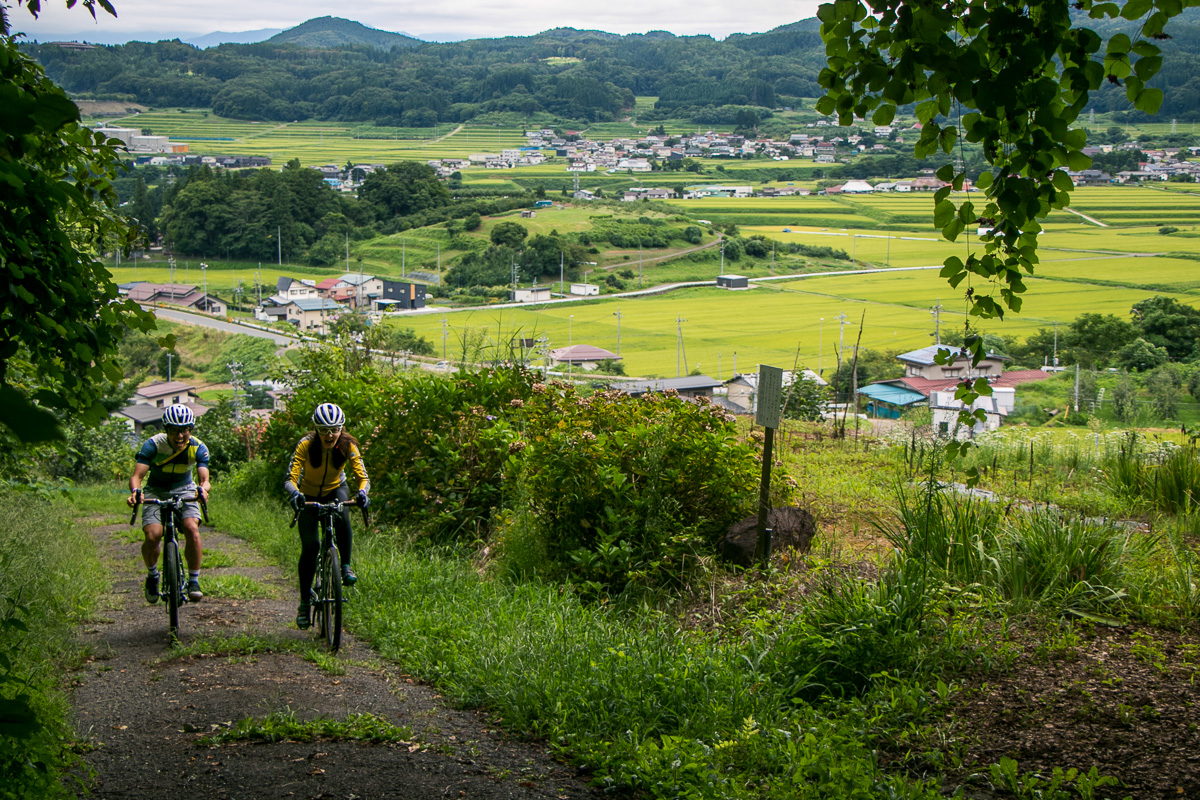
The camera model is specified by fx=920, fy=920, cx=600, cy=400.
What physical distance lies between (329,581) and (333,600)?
0.18 m

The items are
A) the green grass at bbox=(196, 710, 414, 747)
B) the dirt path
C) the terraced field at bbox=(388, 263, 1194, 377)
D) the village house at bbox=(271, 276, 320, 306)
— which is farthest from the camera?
the village house at bbox=(271, 276, 320, 306)

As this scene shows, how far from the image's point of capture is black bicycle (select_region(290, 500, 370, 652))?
5953 mm

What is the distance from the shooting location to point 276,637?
6.28m

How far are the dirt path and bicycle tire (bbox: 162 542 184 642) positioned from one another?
122 mm

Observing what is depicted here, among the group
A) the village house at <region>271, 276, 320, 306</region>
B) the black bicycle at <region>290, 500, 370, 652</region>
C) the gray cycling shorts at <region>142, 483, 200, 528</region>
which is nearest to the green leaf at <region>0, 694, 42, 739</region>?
the black bicycle at <region>290, 500, 370, 652</region>

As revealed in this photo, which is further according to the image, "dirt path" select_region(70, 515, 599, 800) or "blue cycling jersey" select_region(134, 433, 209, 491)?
"blue cycling jersey" select_region(134, 433, 209, 491)

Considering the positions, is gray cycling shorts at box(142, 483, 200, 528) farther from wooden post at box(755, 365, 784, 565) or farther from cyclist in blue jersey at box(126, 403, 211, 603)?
wooden post at box(755, 365, 784, 565)

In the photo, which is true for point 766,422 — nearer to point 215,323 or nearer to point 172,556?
point 172,556

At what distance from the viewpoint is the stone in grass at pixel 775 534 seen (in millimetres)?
6223

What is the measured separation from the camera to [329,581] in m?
6.09

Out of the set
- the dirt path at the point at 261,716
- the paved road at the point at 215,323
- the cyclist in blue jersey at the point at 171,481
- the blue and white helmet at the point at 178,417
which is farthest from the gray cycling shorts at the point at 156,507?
the paved road at the point at 215,323

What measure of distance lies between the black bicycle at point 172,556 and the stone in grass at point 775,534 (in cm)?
375

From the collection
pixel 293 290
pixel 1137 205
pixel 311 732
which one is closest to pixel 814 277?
pixel 1137 205

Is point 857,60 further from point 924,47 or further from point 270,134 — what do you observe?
point 270,134
